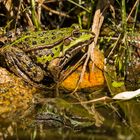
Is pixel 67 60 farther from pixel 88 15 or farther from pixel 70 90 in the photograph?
pixel 88 15

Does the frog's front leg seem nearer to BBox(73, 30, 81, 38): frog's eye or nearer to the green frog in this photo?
the green frog

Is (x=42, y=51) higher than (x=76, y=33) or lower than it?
lower

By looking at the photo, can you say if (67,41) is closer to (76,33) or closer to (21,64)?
(76,33)

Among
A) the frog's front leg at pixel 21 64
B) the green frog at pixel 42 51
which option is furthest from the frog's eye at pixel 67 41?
the frog's front leg at pixel 21 64

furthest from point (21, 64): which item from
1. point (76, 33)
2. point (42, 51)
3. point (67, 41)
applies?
point (76, 33)

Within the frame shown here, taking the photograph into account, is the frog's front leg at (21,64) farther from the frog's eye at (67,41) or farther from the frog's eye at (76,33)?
the frog's eye at (76,33)

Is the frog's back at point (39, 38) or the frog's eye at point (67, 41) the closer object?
the frog's back at point (39, 38)

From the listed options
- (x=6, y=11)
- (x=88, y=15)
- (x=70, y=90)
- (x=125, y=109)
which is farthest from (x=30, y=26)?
(x=125, y=109)
